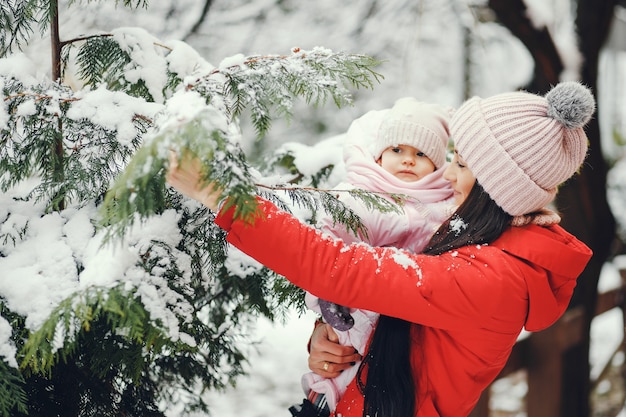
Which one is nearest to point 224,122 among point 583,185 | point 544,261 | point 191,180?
point 191,180

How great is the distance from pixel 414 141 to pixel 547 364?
2.62m

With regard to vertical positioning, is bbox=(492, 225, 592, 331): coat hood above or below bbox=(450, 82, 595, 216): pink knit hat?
below

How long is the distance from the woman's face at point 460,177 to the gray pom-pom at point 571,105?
247 millimetres

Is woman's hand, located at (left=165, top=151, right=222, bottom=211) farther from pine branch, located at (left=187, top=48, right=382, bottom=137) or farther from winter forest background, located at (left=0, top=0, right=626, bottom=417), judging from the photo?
pine branch, located at (left=187, top=48, right=382, bottom=137)

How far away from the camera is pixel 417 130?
5.87ft

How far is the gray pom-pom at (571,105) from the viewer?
1.42 meters

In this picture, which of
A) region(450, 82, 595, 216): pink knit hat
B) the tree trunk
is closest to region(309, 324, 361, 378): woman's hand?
region(450, 82, 595, 216): pink knit hat

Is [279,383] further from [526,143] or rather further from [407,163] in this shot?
[526,143]

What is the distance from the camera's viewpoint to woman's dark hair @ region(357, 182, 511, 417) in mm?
1537

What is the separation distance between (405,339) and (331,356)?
22 cm

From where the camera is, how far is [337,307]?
5.27 feet

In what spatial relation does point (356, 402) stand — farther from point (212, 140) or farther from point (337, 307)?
point (212, 140)

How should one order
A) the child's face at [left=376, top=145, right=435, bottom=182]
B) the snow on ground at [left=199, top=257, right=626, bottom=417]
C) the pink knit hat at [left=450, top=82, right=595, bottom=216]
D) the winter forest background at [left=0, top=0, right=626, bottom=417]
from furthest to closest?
the snow on ground at [left=199, top=257, right=626, bottom=417]
the child's face at [left=376, top=145, right=435, bottom=182]
the pink knit hat at [left=450, top=82, right=595, bottom=216]
the winter forest background at [left=0, top=0, right=626, bottom=417]

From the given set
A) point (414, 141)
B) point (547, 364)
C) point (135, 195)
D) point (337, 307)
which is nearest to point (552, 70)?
point (547, 364)
